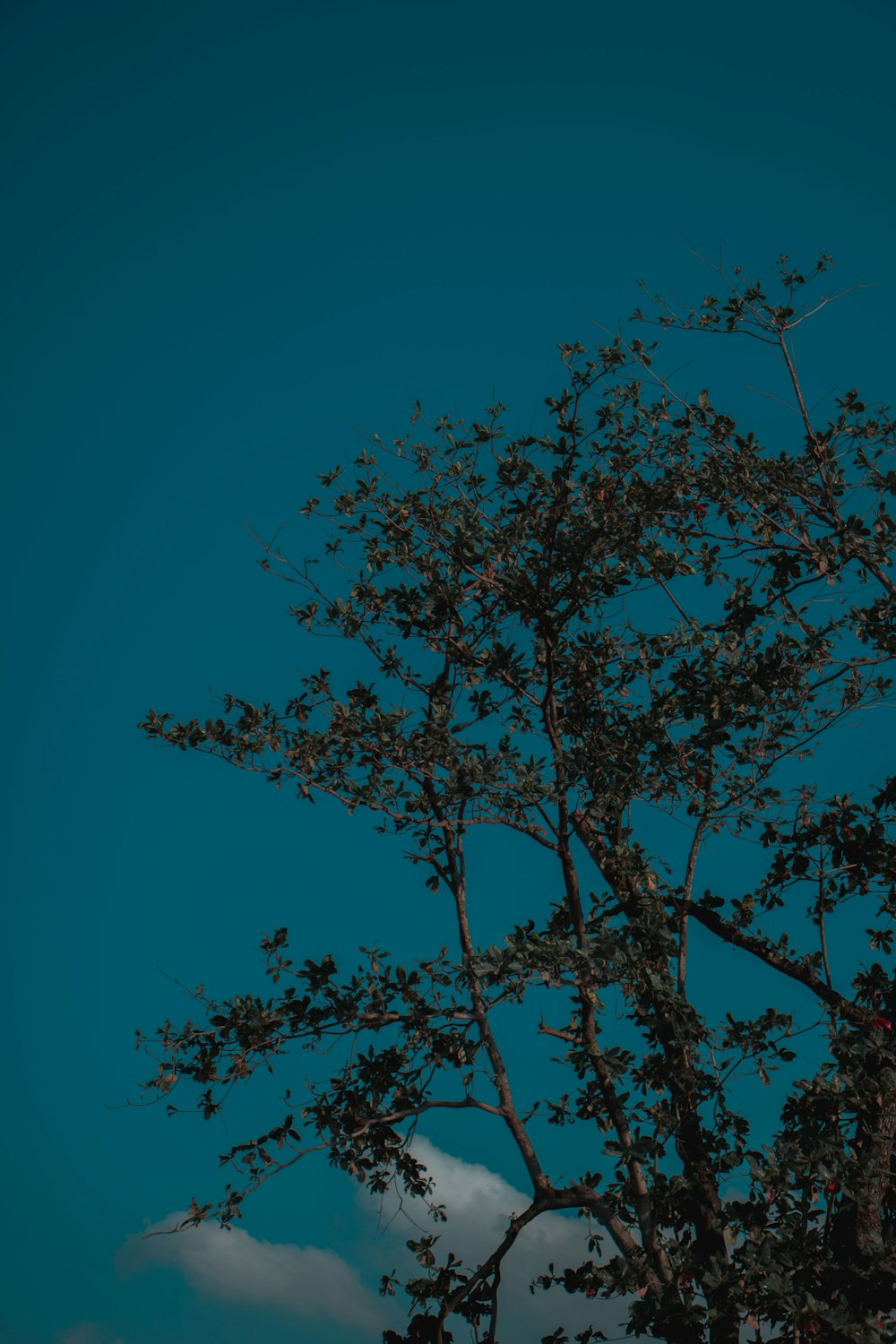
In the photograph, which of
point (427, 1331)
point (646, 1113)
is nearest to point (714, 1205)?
point (646, 1113)

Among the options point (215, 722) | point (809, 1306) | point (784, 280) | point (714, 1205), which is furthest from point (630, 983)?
point (784, 280)

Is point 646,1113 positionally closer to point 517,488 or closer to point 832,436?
point 517,488

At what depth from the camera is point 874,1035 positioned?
7469 millimetres

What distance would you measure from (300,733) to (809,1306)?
5079 mm

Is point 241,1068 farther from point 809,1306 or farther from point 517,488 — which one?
point 517,488

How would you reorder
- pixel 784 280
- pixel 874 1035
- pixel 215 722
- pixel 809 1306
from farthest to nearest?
pixel 784 280 → pixel 215 722 → pixel 874 1035 → pixel 809 1306

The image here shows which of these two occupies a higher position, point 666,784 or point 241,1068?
point 666,784

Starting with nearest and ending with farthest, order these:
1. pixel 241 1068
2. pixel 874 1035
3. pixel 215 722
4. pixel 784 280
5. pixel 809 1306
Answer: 1. pixel 809 1306
2. pixel 874 1035
3. pixel 241 1068
4. pixel 215 722
5. pixel 784 280

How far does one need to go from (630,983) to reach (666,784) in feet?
5.66

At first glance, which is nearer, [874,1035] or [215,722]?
[874,1035]

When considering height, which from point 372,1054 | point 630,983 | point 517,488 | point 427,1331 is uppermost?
point 517,488

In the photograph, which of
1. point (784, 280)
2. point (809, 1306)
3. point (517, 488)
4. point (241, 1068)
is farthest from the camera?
point (784, 280)

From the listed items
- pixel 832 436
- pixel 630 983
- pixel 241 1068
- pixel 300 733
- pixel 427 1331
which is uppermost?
pixel 832 436

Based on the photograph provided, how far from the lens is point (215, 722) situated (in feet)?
28.6
